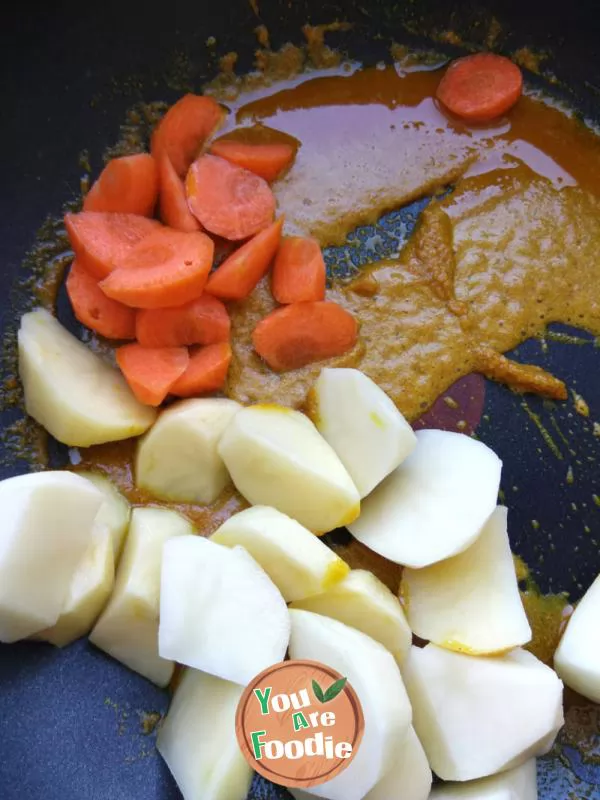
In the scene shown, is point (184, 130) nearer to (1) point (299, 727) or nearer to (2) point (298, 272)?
(2) point (298, 272)

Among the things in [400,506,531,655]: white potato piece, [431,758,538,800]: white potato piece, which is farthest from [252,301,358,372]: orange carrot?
[431,758,538,800]: white potato piece

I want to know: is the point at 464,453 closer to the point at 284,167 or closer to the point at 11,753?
the point at 284,167

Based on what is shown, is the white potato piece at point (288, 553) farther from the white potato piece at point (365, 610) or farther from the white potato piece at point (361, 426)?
the white potato piece at point (361, 426)

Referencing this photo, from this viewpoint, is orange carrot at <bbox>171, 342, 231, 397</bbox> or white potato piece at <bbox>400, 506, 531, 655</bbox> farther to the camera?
orange carrot at <bbox>171, 342, 231, 397</bbox>

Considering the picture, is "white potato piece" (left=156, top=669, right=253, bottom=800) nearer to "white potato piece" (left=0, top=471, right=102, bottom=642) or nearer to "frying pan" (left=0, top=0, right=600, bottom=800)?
"frying pan" (left=0, top=0, right=600, bottom=800)

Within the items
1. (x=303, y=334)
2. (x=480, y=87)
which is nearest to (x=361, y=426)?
(x=303, y=334)

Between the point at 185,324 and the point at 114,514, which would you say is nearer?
the point at 114,514

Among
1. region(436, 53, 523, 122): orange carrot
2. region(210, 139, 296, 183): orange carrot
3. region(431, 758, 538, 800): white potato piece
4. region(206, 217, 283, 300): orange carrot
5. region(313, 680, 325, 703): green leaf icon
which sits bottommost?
region(431, 758, 538, 800): white potato piece
